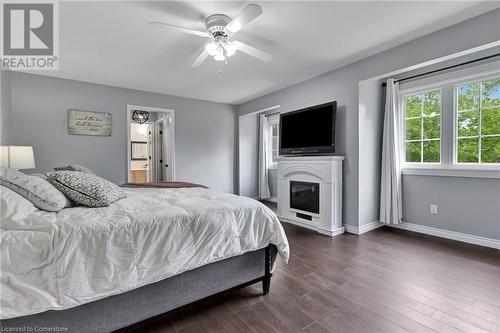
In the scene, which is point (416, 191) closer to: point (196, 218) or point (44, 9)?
point (196, 218)

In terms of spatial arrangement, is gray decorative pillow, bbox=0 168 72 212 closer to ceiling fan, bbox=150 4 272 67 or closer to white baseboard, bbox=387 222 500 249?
ceiling fan, bbox=150 4 272 67

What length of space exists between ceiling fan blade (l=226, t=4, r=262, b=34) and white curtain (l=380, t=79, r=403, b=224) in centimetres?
260

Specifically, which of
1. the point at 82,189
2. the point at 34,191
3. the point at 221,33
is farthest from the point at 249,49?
the point at 34,191

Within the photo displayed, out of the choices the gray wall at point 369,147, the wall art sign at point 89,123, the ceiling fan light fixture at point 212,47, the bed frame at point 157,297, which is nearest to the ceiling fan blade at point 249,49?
the ceiling fan light fixture at point 212,47

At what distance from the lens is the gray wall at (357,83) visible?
2.26 m

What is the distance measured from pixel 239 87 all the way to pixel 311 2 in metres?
2.44

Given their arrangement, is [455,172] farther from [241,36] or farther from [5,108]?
[5,108]

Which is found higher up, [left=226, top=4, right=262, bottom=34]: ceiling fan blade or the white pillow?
[left=226, top=4, right=262, bottom=34]: ceiling fan blade

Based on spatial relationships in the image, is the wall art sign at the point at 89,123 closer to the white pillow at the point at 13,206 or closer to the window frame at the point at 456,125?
the white pillow at the point at 13,206

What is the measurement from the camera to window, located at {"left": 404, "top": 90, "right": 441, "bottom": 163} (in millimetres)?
3279

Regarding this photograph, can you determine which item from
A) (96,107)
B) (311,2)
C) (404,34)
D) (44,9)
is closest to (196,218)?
(311,2)

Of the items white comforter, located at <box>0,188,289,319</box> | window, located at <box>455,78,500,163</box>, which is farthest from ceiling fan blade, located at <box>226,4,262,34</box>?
window, located at <box>455,78,500,163</box>

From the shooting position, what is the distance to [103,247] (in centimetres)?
121

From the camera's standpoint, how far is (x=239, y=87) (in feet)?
14.2
